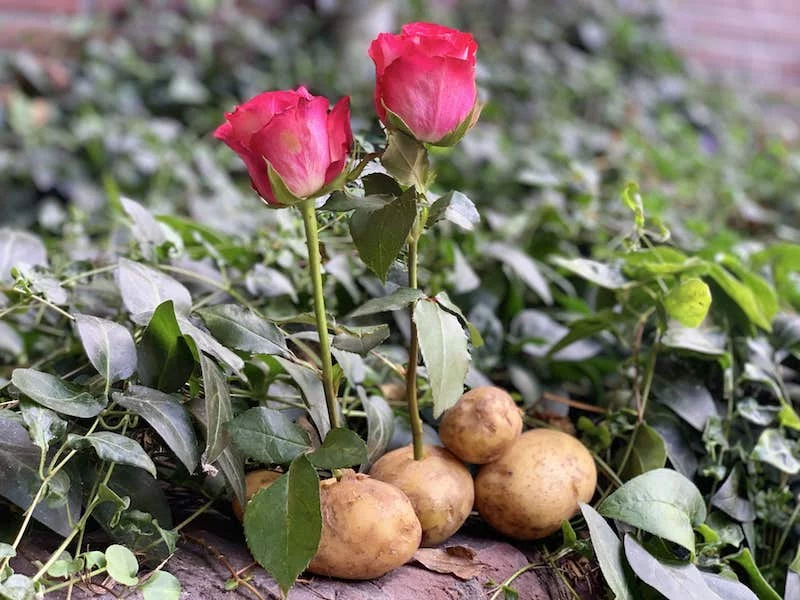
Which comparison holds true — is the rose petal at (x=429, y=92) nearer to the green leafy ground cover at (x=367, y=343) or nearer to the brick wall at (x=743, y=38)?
the green leafy ground cover at (x=367, y=343)

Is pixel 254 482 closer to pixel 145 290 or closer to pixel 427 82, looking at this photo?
pixel 145 290

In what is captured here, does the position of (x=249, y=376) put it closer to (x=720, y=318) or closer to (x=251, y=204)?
(x=720, y=318)

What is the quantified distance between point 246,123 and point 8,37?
5.78 ft

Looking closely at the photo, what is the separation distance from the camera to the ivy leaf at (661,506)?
25.0 inches

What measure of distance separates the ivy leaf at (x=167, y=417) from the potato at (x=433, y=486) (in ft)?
0.51

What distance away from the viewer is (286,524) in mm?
Result: 545

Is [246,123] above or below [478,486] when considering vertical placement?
above

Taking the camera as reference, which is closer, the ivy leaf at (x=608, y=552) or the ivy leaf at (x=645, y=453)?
the ivy leaf at (x=608, y=552)

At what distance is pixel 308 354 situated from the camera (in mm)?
699

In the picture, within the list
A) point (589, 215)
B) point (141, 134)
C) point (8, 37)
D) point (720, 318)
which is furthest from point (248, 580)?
point (8, 37)

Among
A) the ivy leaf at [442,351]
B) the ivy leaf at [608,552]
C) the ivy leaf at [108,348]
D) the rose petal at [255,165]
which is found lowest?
the ivy leaf at [608,552]

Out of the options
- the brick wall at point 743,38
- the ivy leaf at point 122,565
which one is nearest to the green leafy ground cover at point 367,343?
the ivy leaf at point 122,565

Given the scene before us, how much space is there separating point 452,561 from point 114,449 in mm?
273

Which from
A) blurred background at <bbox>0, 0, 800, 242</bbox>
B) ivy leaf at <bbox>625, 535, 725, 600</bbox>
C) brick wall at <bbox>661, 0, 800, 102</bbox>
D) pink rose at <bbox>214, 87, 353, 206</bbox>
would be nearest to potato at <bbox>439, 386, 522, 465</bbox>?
ivy leaf at <bbox>625, 535, 725, 600</bbox>
